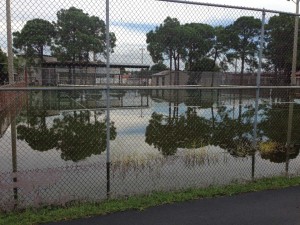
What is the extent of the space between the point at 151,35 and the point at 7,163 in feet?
17.6

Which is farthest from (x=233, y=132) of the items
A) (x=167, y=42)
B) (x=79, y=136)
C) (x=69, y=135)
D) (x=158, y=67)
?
(x=167, y=42)

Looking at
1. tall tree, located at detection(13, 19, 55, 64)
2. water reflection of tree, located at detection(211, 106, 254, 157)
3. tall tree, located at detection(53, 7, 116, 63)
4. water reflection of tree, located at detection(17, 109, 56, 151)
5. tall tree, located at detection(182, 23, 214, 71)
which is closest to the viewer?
tall tree, located at detection(13, 19, 55, 64)

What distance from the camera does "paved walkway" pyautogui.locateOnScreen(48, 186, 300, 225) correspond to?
201 inches

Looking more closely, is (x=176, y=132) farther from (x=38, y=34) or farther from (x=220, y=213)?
(x=38, y=34)

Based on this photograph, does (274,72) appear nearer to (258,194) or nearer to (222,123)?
(258,194)

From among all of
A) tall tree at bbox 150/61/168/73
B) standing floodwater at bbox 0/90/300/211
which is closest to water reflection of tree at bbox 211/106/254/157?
standing floodwater at bbox 0/90/300/211

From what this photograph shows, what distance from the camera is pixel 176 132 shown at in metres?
13.5

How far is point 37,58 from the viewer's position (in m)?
7.20

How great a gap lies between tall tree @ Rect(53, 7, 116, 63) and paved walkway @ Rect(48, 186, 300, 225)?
8.70 feet

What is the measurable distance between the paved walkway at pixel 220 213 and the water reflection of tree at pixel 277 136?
13.7 ft

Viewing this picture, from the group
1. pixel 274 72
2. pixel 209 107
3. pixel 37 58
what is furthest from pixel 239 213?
pixel 209 107

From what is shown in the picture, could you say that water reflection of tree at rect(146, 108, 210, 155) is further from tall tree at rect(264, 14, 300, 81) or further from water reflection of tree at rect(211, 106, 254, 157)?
tall tree at rect(264, 14, 300, 81)

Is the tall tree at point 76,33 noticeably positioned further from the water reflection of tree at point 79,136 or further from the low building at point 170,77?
the water reflection of tree at point 79,136

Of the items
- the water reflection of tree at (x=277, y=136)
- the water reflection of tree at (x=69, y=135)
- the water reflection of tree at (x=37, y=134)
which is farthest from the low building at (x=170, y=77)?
the water reflection of tree at (x=37, y=134)
